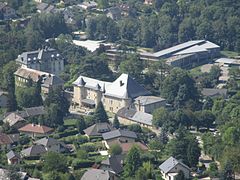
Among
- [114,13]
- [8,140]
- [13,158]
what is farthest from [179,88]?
[114,13]

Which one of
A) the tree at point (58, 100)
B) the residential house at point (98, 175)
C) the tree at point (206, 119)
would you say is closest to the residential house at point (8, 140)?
the tree at point (58, 100)

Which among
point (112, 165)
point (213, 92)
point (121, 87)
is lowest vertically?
point (213, 92)

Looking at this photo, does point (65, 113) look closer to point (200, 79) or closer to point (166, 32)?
point (200, 79)

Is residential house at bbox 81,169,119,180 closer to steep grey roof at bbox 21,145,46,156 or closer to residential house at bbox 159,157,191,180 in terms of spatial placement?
residential house at bbox 159,157,191,180

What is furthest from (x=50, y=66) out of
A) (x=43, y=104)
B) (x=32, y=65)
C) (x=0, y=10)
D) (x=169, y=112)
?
(x=0, y=10)

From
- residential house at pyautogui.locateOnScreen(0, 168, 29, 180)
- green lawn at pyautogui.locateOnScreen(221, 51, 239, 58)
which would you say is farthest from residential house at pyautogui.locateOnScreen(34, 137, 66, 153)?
green lawn at pyautogui.locateOnScreen(221, 51, 239, 58)

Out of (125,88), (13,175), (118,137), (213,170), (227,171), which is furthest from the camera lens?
(125,88)

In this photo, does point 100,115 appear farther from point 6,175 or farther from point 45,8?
point 45,8

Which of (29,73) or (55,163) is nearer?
(55,163)
